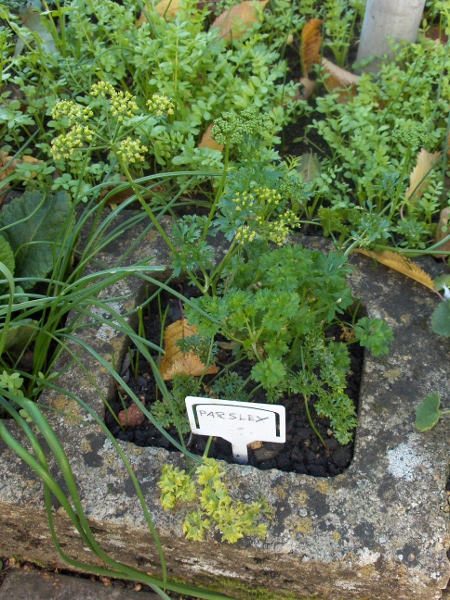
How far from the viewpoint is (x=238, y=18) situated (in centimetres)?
257

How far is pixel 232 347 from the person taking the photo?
76.7 inches

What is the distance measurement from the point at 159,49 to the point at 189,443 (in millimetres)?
1433

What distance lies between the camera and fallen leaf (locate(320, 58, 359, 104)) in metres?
2.64

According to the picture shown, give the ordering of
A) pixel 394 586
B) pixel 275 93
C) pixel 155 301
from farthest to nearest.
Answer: pixel 275 93
pixel 155 301
pixel 394 586

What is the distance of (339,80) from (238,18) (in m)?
0.49

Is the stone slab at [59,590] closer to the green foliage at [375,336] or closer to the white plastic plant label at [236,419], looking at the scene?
the white plastic plant label at [236,419]

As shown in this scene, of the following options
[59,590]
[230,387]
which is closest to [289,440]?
[230,387]

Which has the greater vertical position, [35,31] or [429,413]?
[35,31]

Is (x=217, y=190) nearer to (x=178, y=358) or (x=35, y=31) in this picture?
(x=178, y=358)

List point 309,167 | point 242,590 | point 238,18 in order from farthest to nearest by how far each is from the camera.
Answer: point 238,18 → point 309,167 → point 242,590

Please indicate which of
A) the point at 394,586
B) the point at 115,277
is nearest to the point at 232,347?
the point at 115,277

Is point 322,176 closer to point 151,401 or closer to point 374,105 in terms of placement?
point 374,105

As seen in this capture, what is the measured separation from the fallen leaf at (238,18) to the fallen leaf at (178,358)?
1.32 m

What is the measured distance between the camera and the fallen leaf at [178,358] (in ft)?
6.20
